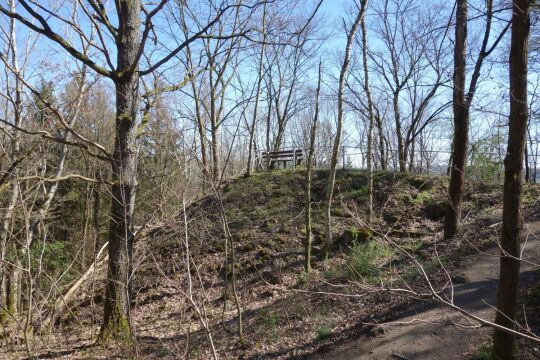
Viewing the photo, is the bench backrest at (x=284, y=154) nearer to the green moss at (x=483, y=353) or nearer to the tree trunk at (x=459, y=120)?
the tree trunk at (x=459, y=120)

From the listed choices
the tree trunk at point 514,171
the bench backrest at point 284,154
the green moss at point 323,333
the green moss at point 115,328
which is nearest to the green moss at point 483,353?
the tree trunk at point 514,171

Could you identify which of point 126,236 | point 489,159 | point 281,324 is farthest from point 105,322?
point 489,159

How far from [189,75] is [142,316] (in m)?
5.96

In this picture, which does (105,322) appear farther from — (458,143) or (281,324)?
(458,143)

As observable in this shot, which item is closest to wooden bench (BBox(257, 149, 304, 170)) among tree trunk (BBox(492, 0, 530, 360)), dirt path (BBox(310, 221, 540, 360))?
dirt path (BBox(310, 221, 540, 360))

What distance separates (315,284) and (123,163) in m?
5.29

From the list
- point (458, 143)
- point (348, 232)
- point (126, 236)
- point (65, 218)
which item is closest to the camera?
point (126, 236)

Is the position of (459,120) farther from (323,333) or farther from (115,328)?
(115,328)

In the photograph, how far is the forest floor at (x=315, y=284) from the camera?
20.1 ft

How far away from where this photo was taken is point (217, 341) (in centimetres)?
787

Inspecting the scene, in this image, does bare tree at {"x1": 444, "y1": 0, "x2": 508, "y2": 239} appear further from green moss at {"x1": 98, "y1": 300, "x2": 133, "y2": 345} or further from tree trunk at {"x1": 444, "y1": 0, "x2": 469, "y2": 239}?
green moss at {"x1": 98, "y1": 300, "x2": 133, "y2": 345}

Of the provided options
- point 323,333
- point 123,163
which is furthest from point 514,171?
point 123,163

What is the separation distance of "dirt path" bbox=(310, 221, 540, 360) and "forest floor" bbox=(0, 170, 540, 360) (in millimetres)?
23

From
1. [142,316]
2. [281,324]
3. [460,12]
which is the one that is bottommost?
[142,316]
